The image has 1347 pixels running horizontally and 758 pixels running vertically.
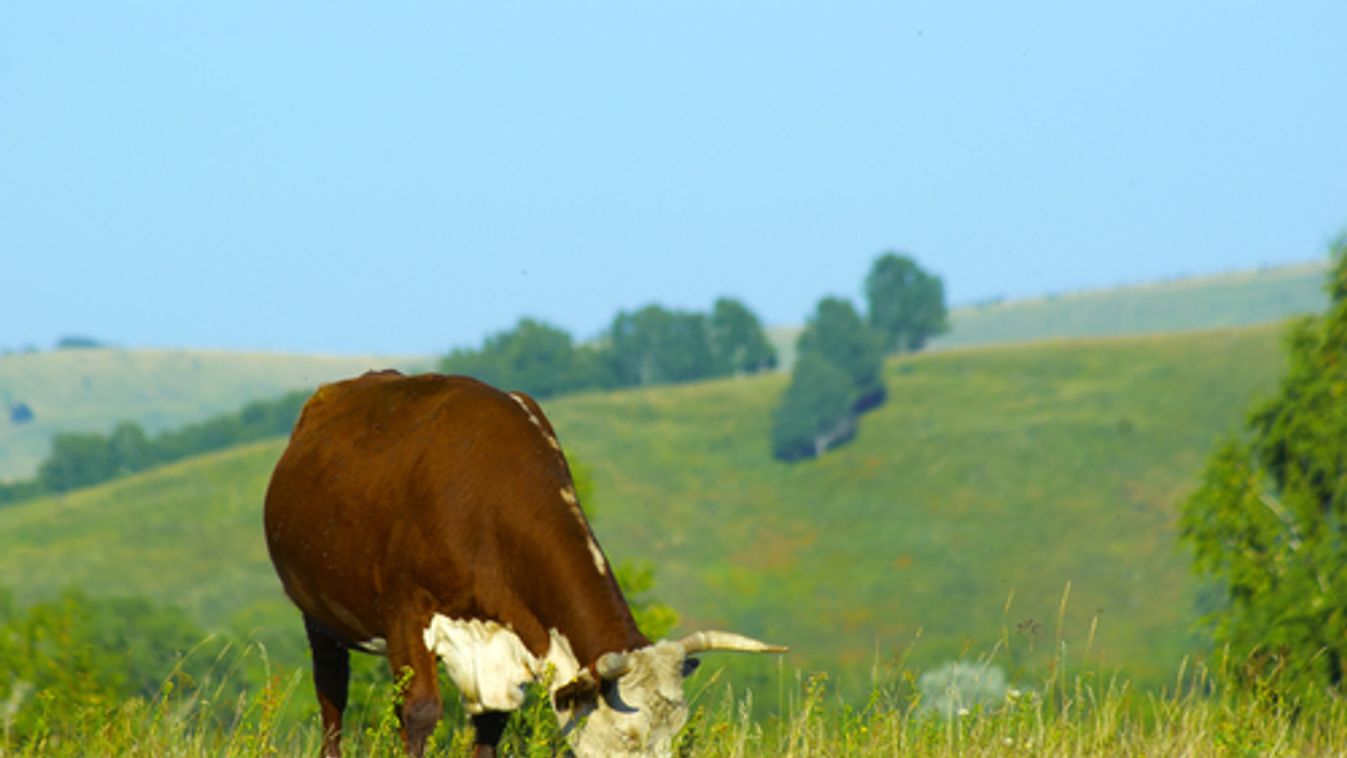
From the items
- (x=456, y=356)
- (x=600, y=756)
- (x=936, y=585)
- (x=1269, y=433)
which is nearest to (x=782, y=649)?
(x=600, y=756)

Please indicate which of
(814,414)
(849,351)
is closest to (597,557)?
(814,414)

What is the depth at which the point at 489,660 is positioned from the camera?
24.2ft

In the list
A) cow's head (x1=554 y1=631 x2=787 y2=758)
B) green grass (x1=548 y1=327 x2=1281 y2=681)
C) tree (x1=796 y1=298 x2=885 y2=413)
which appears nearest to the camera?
cow's head (x1=554 y1=631 x2=787 y2=758)

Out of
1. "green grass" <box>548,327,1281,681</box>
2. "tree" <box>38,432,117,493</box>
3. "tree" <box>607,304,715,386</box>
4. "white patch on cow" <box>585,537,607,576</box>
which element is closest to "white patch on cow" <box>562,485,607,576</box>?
"white patch on cow" <box>585,537,607,576</box>

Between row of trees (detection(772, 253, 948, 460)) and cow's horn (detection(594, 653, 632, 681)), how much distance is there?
15541 centimetres

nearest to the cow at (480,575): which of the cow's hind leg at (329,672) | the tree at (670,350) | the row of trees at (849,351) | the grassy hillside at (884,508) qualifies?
the cow's hind leg at (329,672)

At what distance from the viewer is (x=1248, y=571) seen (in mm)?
39500

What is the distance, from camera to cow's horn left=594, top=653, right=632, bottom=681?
6695mm

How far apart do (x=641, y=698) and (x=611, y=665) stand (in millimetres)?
252

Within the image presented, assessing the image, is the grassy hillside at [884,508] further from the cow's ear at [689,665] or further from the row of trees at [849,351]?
the cow's ear at [689,665]

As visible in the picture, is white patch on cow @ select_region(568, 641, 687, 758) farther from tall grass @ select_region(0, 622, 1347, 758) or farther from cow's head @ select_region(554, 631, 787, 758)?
tall grass @ select_region(0, 622, 1347, 758)

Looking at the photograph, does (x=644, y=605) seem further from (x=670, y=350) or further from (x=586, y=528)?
(x=670, y=350)

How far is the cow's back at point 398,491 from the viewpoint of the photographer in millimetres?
7527

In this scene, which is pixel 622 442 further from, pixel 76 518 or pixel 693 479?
pixel 76 518
